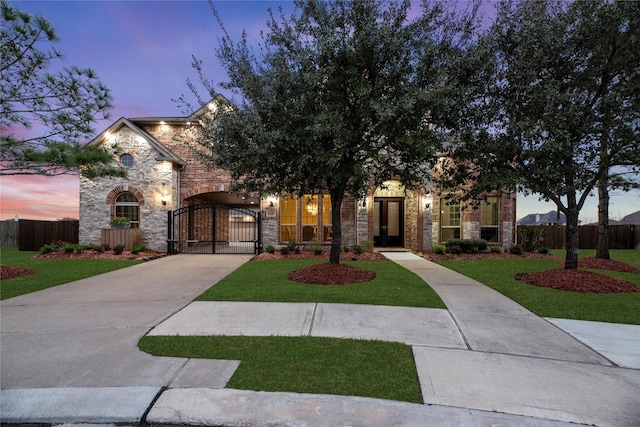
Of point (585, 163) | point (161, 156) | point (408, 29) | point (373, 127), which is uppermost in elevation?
point (408, 29)

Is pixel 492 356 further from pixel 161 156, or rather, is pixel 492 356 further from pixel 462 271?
pixel 161 156

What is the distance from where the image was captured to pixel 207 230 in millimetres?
17219

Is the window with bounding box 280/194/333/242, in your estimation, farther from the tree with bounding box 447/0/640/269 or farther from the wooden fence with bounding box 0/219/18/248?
the wooden fence with bounding box 0/219/18/248

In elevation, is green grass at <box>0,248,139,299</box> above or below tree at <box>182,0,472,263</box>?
below

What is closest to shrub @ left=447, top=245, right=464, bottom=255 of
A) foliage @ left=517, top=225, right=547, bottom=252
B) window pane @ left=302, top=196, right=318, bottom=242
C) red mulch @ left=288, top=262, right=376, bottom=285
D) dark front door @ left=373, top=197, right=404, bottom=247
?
dark front door @ left=373, top=197, right=404, bottom=247

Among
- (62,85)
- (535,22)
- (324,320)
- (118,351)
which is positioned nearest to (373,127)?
(324,320)

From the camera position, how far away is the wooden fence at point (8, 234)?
55.2 feet

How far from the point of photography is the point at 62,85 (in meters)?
7.33

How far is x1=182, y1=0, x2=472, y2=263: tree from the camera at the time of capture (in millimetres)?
6016

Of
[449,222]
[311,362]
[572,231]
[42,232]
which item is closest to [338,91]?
[311,362]

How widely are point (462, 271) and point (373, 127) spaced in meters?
5.41

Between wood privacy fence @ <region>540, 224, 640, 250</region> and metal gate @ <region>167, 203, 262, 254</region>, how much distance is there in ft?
50.2

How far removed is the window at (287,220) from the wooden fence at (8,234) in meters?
15.1

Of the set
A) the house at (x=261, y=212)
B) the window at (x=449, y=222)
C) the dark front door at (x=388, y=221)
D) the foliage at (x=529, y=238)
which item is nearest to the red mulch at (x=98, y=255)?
the house at (x=261, y=212)
